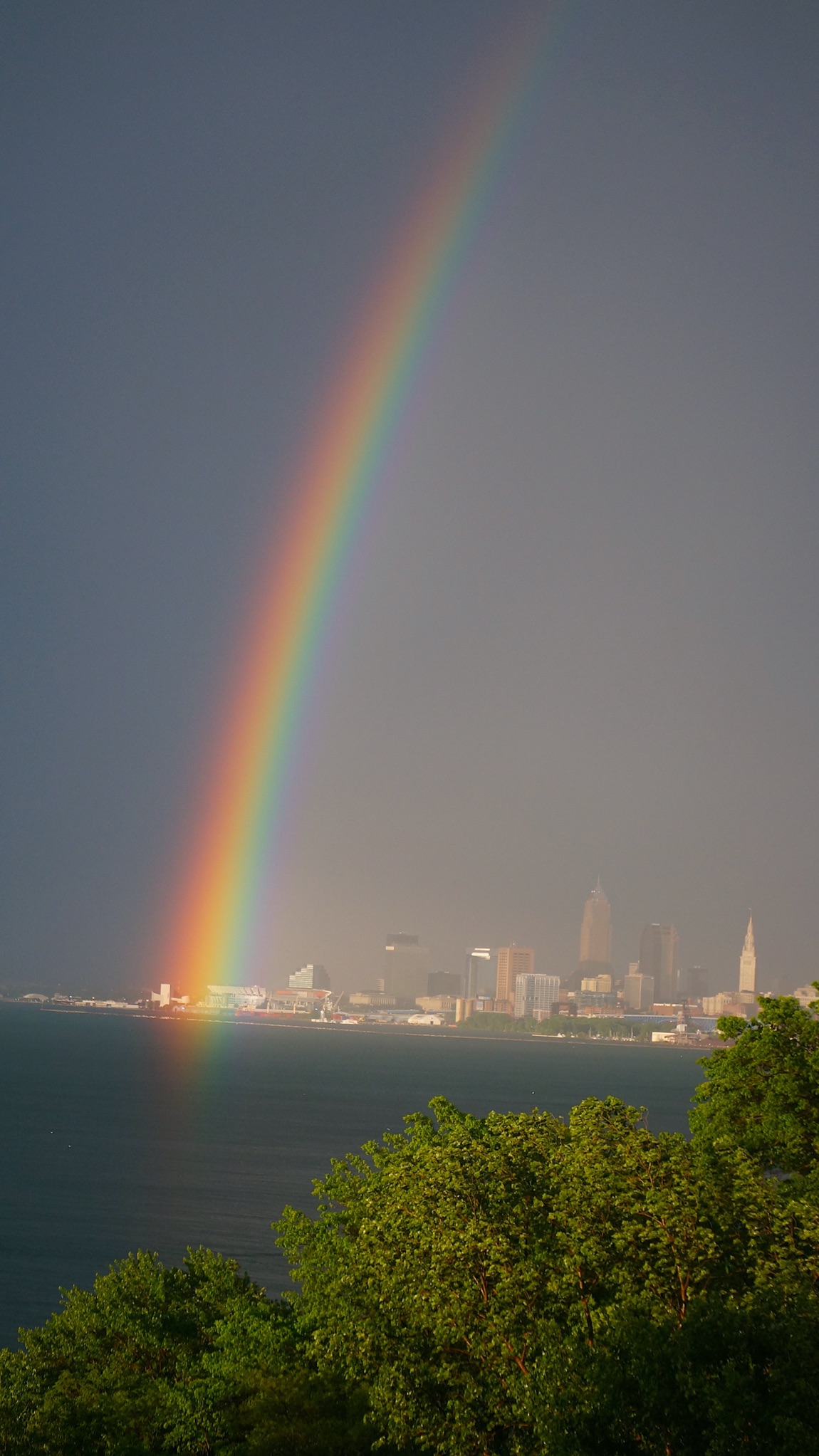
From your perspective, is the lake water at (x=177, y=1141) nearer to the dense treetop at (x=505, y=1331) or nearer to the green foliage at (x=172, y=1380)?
the green foliage at (x=172, y=1380)

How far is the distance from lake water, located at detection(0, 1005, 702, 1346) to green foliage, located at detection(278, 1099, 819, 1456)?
32010mm

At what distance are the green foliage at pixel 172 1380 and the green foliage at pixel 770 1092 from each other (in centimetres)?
1050

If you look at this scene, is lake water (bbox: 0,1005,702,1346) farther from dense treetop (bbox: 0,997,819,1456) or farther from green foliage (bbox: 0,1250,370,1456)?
dense treetop (bbox: 0,997,819,1456)

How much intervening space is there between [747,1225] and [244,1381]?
24.4 feet

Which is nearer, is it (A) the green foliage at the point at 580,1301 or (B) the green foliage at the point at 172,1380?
(A) the green foliage at the point at 580,1301

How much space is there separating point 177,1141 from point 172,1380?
260 ft

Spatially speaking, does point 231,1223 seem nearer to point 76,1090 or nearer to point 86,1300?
point 86,1300

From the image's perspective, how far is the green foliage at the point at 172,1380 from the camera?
1684cm

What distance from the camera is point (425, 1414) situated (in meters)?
14.5

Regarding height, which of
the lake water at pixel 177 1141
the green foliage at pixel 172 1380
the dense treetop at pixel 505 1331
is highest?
the dense treetop at pixel 505 1331

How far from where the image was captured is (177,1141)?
313 ft

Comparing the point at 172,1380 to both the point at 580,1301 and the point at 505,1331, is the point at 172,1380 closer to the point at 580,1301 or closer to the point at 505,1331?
the point at 505,1331

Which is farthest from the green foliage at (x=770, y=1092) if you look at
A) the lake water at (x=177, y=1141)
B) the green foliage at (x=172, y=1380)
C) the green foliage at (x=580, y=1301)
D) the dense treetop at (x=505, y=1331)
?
the lake water at (x=177, y=1141)

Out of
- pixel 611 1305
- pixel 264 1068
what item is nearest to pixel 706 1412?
pixel 611 1305
